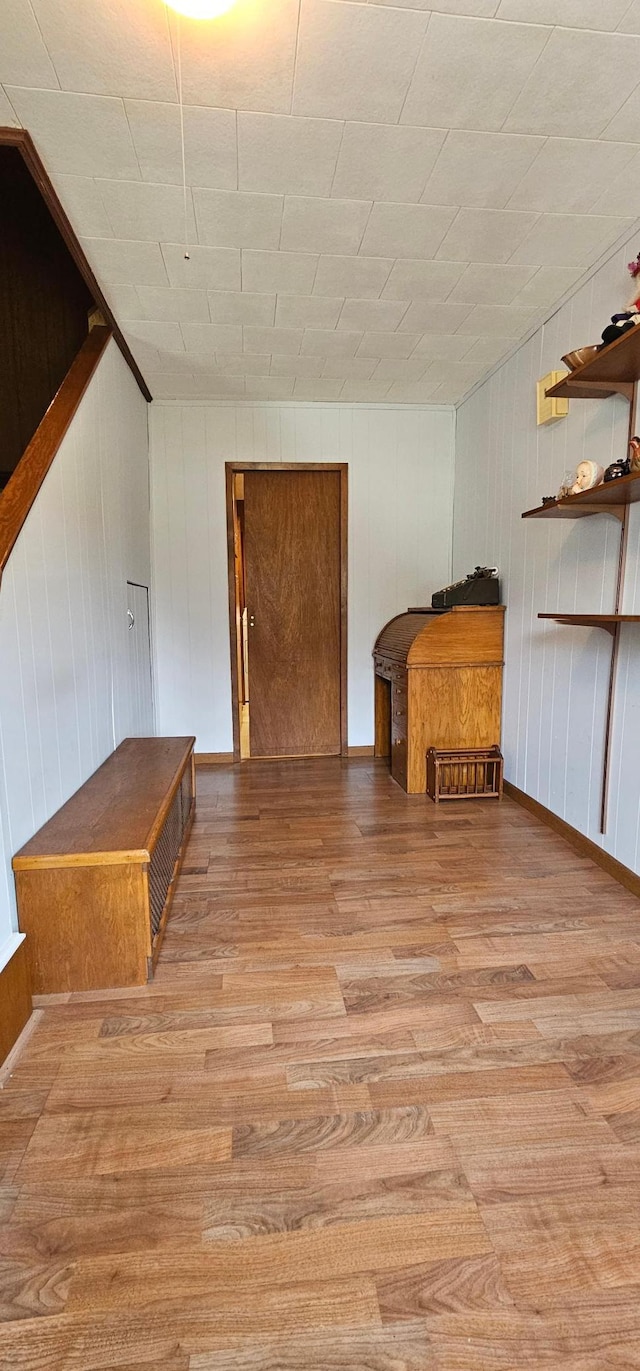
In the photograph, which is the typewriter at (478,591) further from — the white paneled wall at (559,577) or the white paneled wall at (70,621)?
the white paneled wall at (70,621)

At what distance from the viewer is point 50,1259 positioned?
3.28 feet

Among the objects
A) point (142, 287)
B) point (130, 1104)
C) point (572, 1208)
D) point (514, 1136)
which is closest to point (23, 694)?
point (130, 1104)

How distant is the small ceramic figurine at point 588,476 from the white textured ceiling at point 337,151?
81 centimetres

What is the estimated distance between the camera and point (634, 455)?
1918mm

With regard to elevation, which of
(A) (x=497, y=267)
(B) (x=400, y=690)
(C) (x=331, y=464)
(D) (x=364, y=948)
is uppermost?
(A) (x=497, y=267)

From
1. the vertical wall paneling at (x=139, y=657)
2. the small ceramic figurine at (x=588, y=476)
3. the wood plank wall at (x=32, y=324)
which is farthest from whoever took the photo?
the vertical wall paneling at (x=139, y=657)

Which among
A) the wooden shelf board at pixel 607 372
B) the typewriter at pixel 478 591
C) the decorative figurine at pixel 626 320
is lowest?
the typewriter at pixel 478 591

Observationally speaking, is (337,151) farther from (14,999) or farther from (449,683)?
(14,999)

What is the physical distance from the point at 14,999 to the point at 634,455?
2444mm

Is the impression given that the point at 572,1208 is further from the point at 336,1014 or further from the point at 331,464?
the point at 331,464

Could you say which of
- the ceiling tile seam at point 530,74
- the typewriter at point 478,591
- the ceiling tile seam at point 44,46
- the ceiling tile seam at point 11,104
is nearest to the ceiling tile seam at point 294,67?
the ceiling tile seam at point 530,74

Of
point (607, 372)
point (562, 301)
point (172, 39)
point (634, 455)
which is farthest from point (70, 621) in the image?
point (562, 301)

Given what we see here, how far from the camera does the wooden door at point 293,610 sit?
4227 mm

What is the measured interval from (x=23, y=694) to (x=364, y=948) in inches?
52.3
